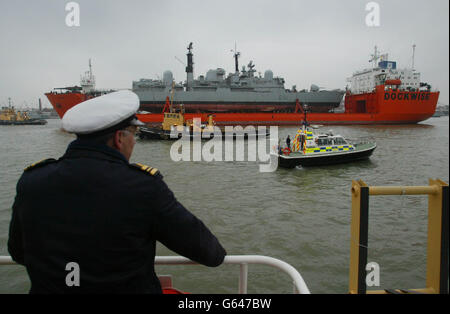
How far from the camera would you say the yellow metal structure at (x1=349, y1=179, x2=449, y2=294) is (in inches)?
84.4

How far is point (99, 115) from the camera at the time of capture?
1325mm

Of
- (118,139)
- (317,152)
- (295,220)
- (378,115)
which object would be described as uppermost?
(378,115)

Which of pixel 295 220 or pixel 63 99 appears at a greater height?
pixel 63 99

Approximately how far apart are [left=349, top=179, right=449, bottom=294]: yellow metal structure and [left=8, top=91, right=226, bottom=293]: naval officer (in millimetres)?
1439

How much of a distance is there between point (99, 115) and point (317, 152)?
13.8 meters

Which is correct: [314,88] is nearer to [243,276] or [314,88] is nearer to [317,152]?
[317,152]

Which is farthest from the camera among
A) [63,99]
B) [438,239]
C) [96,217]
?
[63,99]

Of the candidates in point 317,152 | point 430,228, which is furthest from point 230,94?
point 430,228

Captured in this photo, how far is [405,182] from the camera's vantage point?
11570 mm

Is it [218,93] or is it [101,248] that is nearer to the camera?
[101,248]
